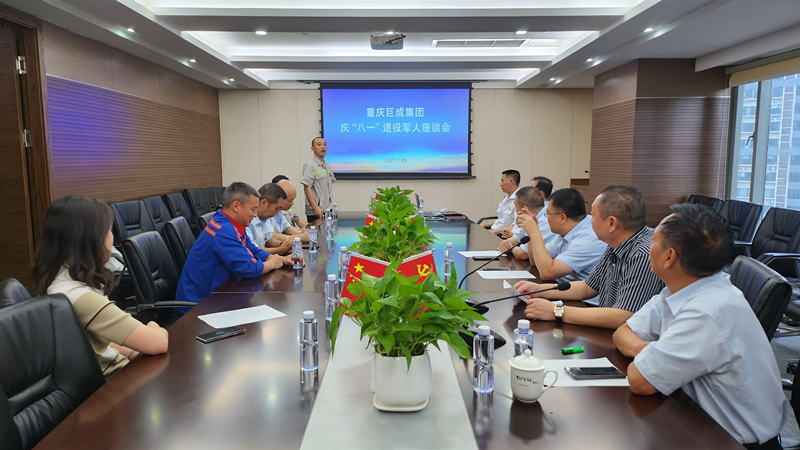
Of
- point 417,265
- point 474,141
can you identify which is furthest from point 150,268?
point 474,141

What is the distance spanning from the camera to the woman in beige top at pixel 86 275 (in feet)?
5.37

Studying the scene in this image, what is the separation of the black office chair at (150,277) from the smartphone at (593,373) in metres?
1.91

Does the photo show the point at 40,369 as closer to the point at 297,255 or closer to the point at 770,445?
the point at 297,255

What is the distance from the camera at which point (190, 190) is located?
662 centimetres

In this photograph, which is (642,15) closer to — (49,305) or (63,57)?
(49,305)

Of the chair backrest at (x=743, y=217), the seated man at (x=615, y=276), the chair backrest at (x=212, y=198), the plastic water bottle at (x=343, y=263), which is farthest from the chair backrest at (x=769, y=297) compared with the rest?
the chair backrest at (x=212, y=198)

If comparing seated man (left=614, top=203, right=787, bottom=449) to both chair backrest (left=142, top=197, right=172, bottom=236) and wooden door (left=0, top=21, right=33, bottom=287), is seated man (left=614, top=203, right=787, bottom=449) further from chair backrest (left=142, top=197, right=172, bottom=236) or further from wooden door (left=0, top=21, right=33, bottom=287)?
chair backrest (left=142, top=197, right=172, bottom=236)

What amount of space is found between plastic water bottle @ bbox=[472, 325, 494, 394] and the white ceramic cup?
7 centimetres

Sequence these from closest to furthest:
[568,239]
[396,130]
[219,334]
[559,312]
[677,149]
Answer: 1. [219,334]
2. [559,312]
3. [568,239]
4. [677,149]
5. [396,130]

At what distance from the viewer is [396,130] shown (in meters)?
8.30

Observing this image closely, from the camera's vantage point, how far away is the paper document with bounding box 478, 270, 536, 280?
280cm

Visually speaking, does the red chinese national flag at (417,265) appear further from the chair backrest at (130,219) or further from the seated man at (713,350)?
the chair backrest at (130,219)

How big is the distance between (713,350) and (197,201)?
6.43m

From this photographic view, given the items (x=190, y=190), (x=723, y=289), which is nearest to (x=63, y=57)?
(x=190, y=190)
